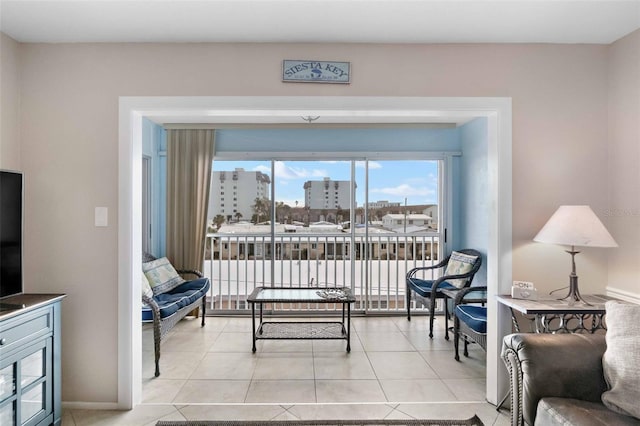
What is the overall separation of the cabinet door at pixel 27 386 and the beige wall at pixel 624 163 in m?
3.72

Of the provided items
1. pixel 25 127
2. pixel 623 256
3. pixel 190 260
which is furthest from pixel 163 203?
pixel 623 256

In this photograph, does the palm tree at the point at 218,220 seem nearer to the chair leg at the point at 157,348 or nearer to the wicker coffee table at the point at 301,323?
the wicker coffee table at the point at 301,323

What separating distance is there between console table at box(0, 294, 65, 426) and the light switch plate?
52 cm

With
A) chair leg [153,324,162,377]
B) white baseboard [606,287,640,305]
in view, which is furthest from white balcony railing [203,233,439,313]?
white baseboard [606,287,640,305]

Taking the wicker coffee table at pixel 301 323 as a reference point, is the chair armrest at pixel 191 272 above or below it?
above

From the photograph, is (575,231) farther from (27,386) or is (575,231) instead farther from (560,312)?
(27,386)

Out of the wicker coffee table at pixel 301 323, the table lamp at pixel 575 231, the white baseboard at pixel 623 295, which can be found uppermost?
the table lamp at pixel 575 231

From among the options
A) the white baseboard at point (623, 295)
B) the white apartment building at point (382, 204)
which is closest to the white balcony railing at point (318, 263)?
the white apartment building at point (382, 204)

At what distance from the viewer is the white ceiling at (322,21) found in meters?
2.00

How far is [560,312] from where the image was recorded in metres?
2.05

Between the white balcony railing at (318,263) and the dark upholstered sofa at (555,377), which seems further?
the white balcony railing at (318,263)

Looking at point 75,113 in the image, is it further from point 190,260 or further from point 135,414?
point 190,260

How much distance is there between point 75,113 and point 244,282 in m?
2.96

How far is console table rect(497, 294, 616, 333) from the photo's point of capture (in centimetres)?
206
